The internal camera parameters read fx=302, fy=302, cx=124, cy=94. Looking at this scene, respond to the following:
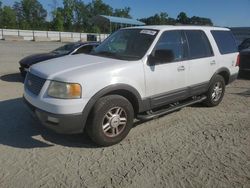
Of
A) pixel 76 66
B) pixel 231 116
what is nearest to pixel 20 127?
pixel 76 66

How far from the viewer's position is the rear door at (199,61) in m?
6.05

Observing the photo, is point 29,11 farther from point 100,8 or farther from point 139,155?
point 139,155

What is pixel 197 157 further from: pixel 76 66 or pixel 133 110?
pixel 76 66

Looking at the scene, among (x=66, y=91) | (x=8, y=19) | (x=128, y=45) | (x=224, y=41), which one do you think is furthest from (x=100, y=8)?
→ (x=66, y=91)

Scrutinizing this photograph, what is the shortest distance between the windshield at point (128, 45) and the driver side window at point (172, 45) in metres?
0.18

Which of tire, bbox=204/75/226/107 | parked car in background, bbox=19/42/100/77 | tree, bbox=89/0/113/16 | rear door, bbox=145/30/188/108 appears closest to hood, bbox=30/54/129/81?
rear door, bbox=145/30/188/108

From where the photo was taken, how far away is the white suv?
4.37 metres

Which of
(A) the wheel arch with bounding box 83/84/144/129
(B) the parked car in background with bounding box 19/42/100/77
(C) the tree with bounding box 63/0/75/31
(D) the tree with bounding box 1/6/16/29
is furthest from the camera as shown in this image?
(C) the tree with bounding box 63/0/75/31

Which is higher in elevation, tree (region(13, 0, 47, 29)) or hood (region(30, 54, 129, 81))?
tree (region(13, 0, 47, 29))

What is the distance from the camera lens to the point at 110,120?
478cm

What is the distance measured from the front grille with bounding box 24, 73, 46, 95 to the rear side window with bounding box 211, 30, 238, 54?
4.12 m

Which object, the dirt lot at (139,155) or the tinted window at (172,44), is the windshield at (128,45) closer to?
the tinted window at (172,44)

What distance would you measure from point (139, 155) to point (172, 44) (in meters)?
2.33

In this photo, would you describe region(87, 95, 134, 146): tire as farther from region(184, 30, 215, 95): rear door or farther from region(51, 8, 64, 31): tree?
region(51, 8, 64, 31): tree
